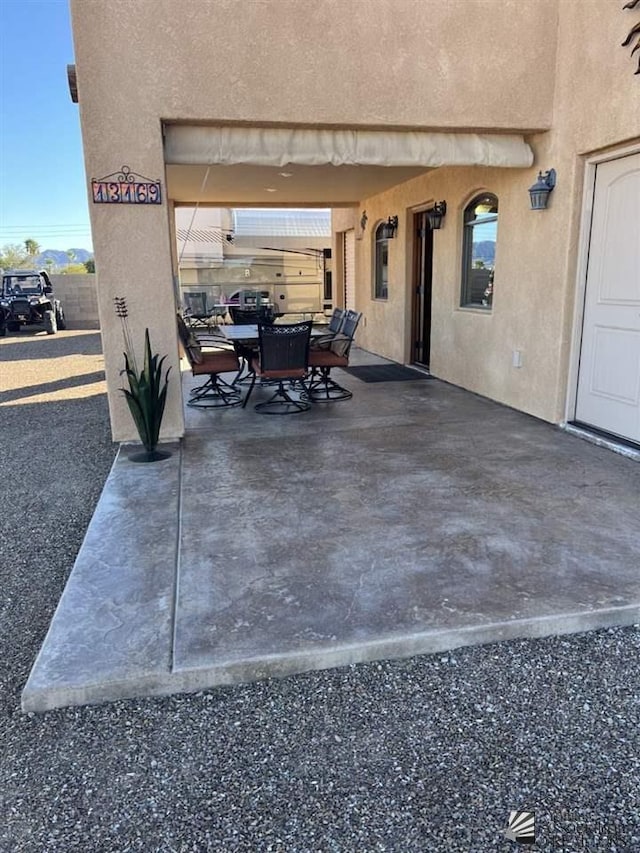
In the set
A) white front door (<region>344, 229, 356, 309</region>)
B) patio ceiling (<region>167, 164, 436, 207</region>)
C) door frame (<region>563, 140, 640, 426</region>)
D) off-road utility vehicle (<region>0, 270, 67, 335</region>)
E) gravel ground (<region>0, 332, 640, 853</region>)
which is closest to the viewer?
gravel ground (<region>0, 332, 640, 853</region>)

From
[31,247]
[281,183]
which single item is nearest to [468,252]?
[281,183]

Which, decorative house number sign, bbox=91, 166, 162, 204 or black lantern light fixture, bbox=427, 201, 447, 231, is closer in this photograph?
decorative house number sign, bbox=91, 166, 162, 204

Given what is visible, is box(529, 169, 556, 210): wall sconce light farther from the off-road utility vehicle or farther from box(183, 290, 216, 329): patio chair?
the off-road utility vehicle

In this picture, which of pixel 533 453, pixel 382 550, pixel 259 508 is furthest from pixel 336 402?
pixel 382 550

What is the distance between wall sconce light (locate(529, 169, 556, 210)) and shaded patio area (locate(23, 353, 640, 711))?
2.07m

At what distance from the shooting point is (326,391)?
6.94 meters

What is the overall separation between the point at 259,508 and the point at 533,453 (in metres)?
2.25

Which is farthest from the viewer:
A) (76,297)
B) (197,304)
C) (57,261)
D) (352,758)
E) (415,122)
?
(57,261)

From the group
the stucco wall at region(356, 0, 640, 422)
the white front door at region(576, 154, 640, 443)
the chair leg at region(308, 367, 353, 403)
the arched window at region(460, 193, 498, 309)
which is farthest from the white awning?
the chair leg at region(308, 367, 353, 403)

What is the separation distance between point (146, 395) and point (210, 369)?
1534 millimetres

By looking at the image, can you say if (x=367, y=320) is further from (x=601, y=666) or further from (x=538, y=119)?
(x=601, y=666)

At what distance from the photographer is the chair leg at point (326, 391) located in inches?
267

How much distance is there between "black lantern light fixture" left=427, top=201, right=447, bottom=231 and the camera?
24.2 feet

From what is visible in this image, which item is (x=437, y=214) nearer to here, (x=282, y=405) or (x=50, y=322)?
(x=282, y=405)
